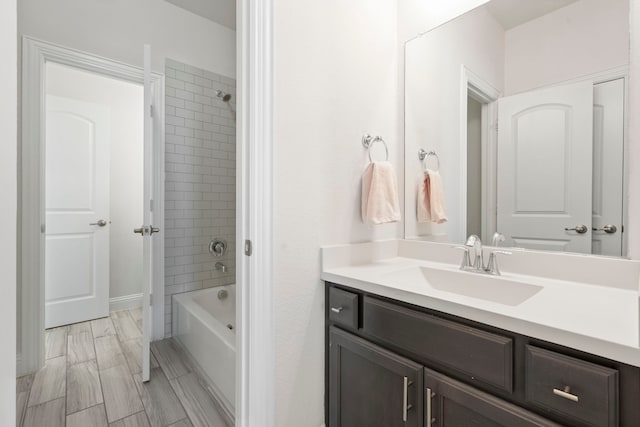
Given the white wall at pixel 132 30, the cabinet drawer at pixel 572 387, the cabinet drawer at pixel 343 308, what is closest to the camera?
the cabinet drawer at pixel 572 387

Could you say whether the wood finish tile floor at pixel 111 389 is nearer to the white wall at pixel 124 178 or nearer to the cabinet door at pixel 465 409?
the white wall at pixel 124 178

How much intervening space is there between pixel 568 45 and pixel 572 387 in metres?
1.18

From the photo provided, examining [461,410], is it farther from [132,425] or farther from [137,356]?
[137,356]

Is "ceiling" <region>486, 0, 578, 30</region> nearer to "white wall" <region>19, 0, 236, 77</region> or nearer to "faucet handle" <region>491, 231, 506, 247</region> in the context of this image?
"faucet handle" <region>491, 231, 506, 247</region>

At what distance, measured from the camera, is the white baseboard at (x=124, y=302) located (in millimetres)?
2998

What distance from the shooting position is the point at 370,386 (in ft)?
3.55

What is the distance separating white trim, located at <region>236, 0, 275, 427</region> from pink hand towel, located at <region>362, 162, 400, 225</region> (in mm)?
486

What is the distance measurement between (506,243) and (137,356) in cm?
238

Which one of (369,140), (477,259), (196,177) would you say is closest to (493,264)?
(477,259)

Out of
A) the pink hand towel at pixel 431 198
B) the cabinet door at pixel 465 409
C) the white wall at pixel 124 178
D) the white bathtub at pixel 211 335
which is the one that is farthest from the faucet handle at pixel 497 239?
the white wall at pixel 124 178

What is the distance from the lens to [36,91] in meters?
1.84

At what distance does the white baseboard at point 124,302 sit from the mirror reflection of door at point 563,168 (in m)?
3.35

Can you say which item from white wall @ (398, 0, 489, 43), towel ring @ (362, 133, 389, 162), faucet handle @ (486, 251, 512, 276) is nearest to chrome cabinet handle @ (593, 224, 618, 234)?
faucet handle @ (486, 251, 512, 276)

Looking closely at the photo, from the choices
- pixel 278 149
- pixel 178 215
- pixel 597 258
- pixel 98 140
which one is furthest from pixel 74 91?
pixel 597 258
